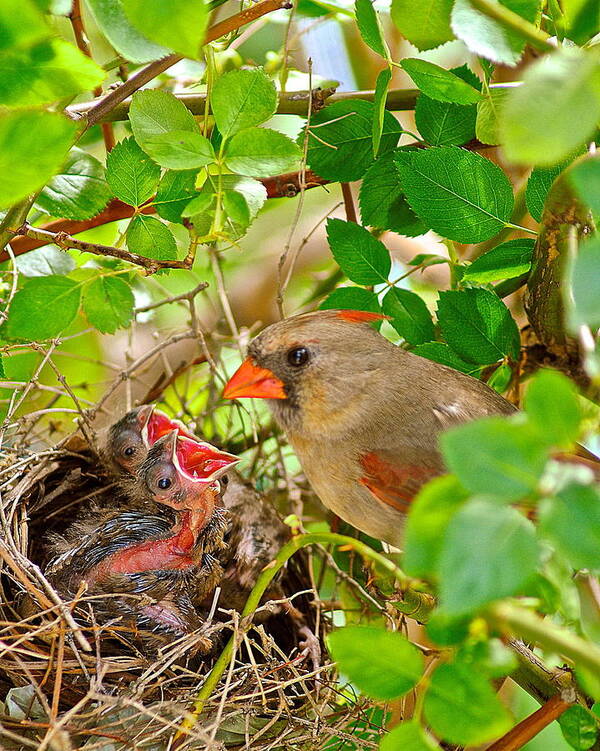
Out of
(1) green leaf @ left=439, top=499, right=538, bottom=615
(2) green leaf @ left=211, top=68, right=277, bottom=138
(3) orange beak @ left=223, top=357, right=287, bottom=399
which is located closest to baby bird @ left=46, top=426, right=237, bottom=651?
(3) orange beak @ left=223, top=357, right=287, bottom=399

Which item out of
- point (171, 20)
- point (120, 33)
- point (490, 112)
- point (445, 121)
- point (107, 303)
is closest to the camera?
point (171, 20)

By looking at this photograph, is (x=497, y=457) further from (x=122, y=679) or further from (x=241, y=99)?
(x=122, y=679)

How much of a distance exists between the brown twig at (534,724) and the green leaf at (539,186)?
3.13 feet

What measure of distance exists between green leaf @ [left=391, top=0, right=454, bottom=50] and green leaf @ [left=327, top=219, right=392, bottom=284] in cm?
58

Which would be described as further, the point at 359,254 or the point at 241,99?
the point at 359,254

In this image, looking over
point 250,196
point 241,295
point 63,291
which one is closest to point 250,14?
point 250,196

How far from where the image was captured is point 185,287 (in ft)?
9.34

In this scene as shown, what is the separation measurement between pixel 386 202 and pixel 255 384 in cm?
51

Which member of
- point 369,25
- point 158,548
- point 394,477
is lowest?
point 158,548

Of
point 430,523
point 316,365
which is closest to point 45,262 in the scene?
point 316,365

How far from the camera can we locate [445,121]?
74.9 inches

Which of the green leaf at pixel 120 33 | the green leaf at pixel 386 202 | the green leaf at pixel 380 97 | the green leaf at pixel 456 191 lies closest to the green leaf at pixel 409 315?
the green leaf at pixel 386 202

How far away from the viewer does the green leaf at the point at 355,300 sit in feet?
6.75

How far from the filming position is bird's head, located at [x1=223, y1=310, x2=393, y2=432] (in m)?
1.95
